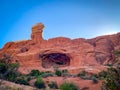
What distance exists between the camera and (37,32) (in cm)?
5738

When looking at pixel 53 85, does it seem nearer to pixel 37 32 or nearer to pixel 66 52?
pixel 66 52

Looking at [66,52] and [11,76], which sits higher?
[66,52]

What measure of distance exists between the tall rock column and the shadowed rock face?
5807 mm

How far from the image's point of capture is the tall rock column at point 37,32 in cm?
5661

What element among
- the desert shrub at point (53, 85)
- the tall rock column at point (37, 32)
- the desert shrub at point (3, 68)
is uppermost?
the tall rock column at point (37, 32)

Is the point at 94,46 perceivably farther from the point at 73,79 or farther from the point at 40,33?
the point at 73,79

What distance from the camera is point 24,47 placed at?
184 feet

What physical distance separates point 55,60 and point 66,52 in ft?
12.1

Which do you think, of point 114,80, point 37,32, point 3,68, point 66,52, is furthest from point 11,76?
point 37,32

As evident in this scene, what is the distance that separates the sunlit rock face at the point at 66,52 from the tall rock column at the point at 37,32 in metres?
0.85

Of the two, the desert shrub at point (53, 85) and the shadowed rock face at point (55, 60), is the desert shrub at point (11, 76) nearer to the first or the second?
the desert shrub at point (53, 85)

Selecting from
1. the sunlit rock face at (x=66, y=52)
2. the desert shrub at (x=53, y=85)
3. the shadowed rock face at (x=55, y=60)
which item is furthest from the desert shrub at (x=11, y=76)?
the shadowed rock face at (x=55, y=60)

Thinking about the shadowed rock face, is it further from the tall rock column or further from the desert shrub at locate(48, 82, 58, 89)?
the desert shrub at locate(48, 82, 58, 89)

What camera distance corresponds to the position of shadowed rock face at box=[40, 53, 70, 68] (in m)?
51.5
